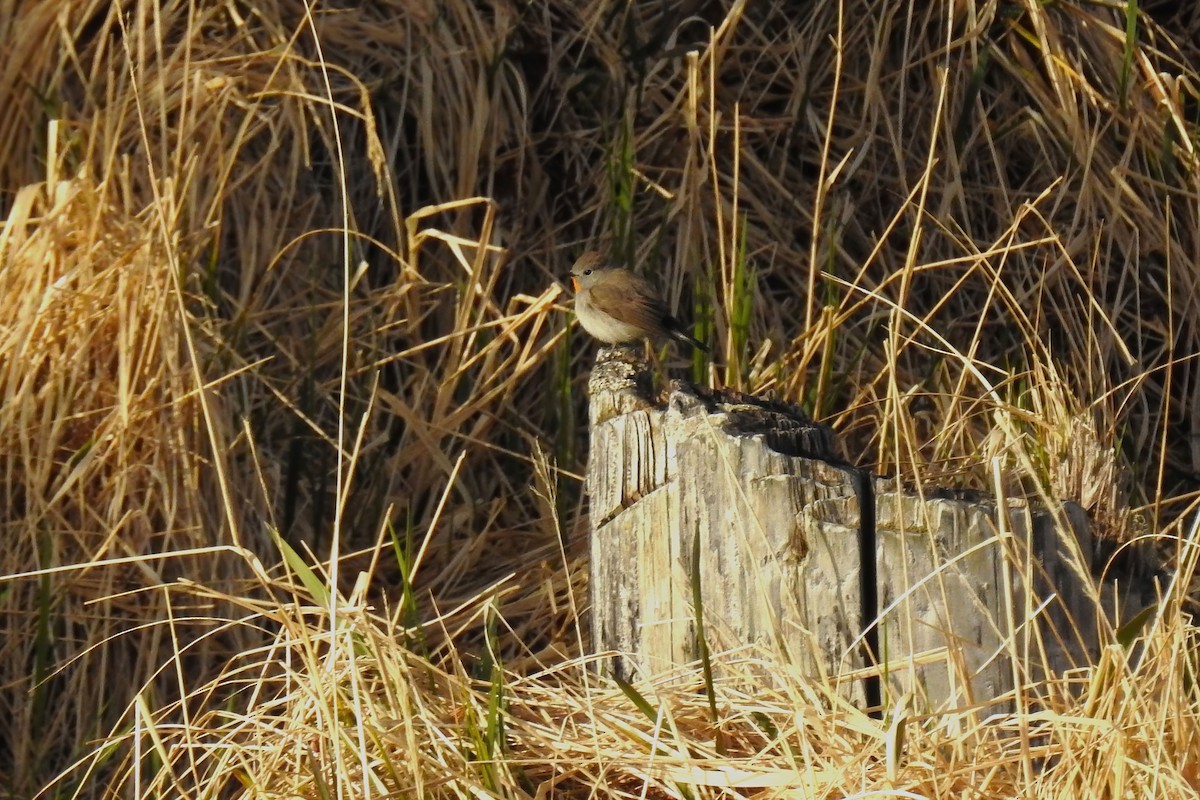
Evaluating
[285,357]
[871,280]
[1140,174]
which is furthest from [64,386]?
[1140,174]

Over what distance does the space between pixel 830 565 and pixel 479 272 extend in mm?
2224

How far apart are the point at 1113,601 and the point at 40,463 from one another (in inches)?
103

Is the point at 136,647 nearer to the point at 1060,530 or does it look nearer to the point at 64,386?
the point at 64,386

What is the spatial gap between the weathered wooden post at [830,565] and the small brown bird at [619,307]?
1656 millimetres

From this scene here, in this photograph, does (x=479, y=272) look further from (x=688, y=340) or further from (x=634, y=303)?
(x=688, y=340)

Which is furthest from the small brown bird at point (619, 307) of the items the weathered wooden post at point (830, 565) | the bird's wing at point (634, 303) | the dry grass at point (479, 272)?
the weathered wooden post at point (830, 565)

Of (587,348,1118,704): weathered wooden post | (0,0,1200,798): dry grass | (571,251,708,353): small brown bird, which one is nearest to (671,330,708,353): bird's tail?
(571,251,708,353): small brown bird

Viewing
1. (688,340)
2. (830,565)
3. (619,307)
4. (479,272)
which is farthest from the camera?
(479,272)

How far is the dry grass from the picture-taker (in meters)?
3.88

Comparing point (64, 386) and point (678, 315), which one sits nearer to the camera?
point (64, 386)

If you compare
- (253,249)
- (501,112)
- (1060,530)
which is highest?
(501,112)

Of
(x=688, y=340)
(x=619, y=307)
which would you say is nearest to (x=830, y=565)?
(x=688, y=340)

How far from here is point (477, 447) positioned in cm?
443

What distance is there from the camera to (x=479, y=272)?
14.4 ft
